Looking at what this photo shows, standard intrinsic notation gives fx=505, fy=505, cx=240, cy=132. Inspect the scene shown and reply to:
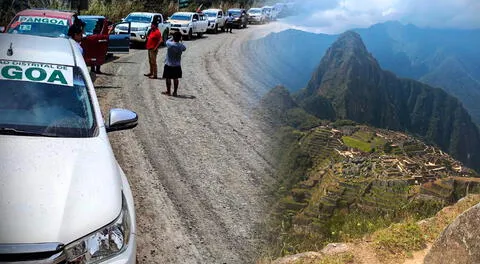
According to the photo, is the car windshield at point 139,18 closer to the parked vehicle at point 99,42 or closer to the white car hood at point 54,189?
the parked vehicle at point 99,42

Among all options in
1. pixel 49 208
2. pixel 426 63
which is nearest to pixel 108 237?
pixel 49 208

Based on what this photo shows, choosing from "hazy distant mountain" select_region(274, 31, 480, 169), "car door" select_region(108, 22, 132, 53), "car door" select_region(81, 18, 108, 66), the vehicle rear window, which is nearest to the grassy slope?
"hazy distant mountain" select_region(274, 31, 480, 169)

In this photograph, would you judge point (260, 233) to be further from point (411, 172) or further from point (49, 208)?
point (49, 208)

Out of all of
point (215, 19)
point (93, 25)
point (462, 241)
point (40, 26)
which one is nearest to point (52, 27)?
point (40, 26)

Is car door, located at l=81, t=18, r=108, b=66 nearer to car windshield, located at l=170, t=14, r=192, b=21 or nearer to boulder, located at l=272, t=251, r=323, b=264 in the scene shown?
boulder, located at l=272, t=251, r=323, b=264

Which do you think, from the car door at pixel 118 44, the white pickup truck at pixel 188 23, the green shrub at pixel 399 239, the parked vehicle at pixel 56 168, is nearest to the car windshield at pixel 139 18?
the white pickup truck at pixel 188 23

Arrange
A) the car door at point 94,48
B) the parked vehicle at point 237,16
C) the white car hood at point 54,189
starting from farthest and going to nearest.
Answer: the parked vehicle at point 237,16, the car door at point 94,48, the white car hood at point 54,189

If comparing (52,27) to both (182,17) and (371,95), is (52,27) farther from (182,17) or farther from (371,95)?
(182,17)
